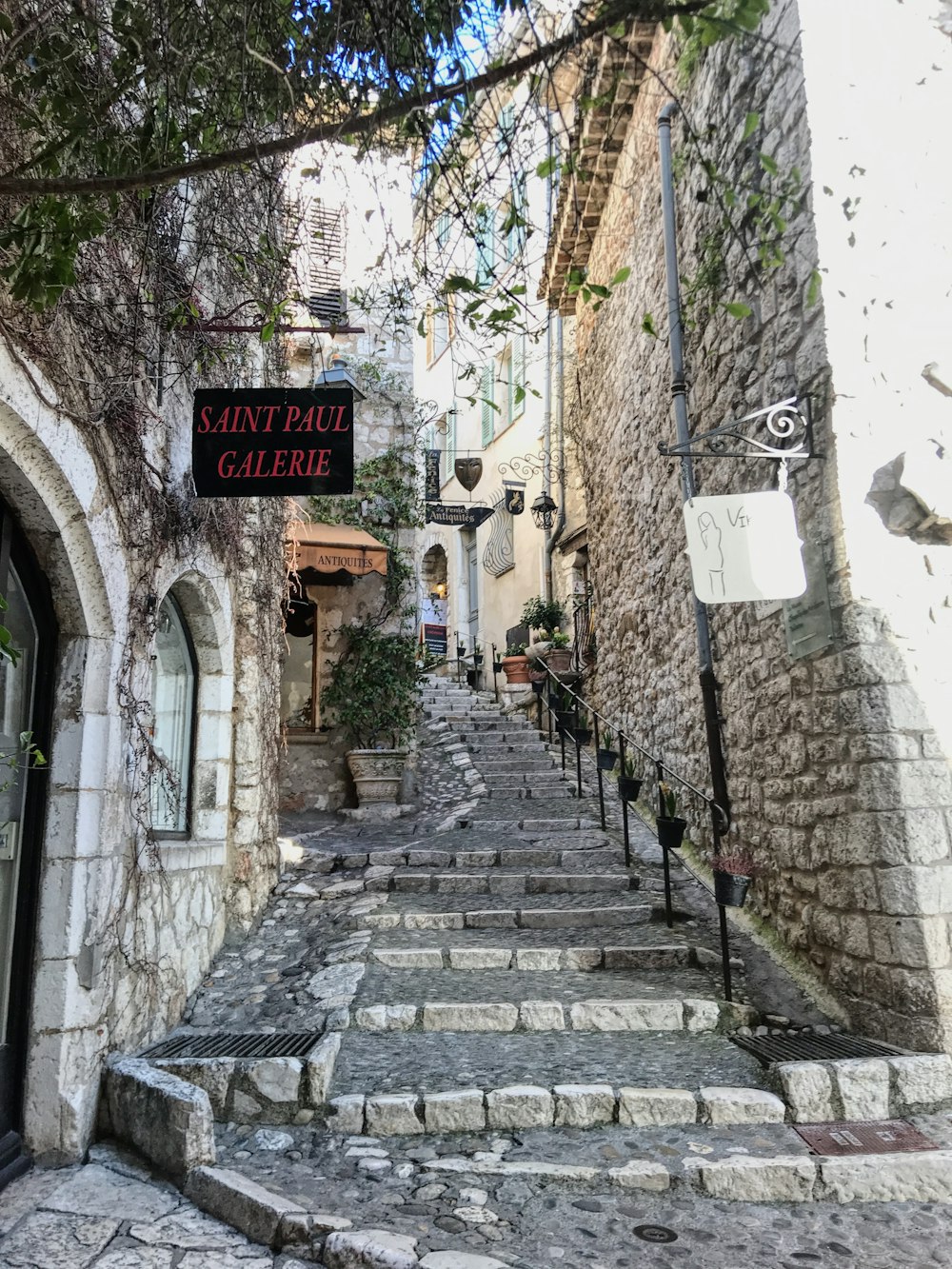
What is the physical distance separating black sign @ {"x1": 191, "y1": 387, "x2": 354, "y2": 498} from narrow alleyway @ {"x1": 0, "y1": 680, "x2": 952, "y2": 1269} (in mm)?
2327

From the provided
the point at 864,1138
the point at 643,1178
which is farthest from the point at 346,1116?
the point at 864,1138

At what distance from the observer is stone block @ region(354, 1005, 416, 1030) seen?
165 inches

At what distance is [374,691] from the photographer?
30.2 ft

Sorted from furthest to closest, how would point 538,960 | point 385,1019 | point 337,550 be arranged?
point 337,550 → point 538,960 → point 385,1019

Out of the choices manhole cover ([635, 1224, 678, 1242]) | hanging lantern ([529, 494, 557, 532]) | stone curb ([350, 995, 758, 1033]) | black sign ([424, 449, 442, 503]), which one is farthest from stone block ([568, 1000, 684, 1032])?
hanging lantern ([529, 494, 557, 532])

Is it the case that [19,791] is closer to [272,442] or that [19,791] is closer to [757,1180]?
[272,442]

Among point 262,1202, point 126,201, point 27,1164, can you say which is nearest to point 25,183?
point 126,201

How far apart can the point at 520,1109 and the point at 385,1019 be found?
96cm

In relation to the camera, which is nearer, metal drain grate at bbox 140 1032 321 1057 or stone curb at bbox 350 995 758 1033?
metal drain grate at bbox 140 1032 321 1057

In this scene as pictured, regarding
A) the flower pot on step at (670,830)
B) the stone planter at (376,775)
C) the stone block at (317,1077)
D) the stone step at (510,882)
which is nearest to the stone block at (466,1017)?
the stone block at (317,1077)

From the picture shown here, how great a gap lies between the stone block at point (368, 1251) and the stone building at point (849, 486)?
2.19 meters

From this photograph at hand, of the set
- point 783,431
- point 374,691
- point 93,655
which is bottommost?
point 93,655

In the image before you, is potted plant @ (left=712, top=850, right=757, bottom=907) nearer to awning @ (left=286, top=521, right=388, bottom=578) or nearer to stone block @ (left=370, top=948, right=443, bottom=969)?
stone block @ (left=370, top=948, right=443, bottom=969)

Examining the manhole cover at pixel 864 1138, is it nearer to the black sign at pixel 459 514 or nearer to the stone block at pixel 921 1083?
the stone block at pixel 921 1083
